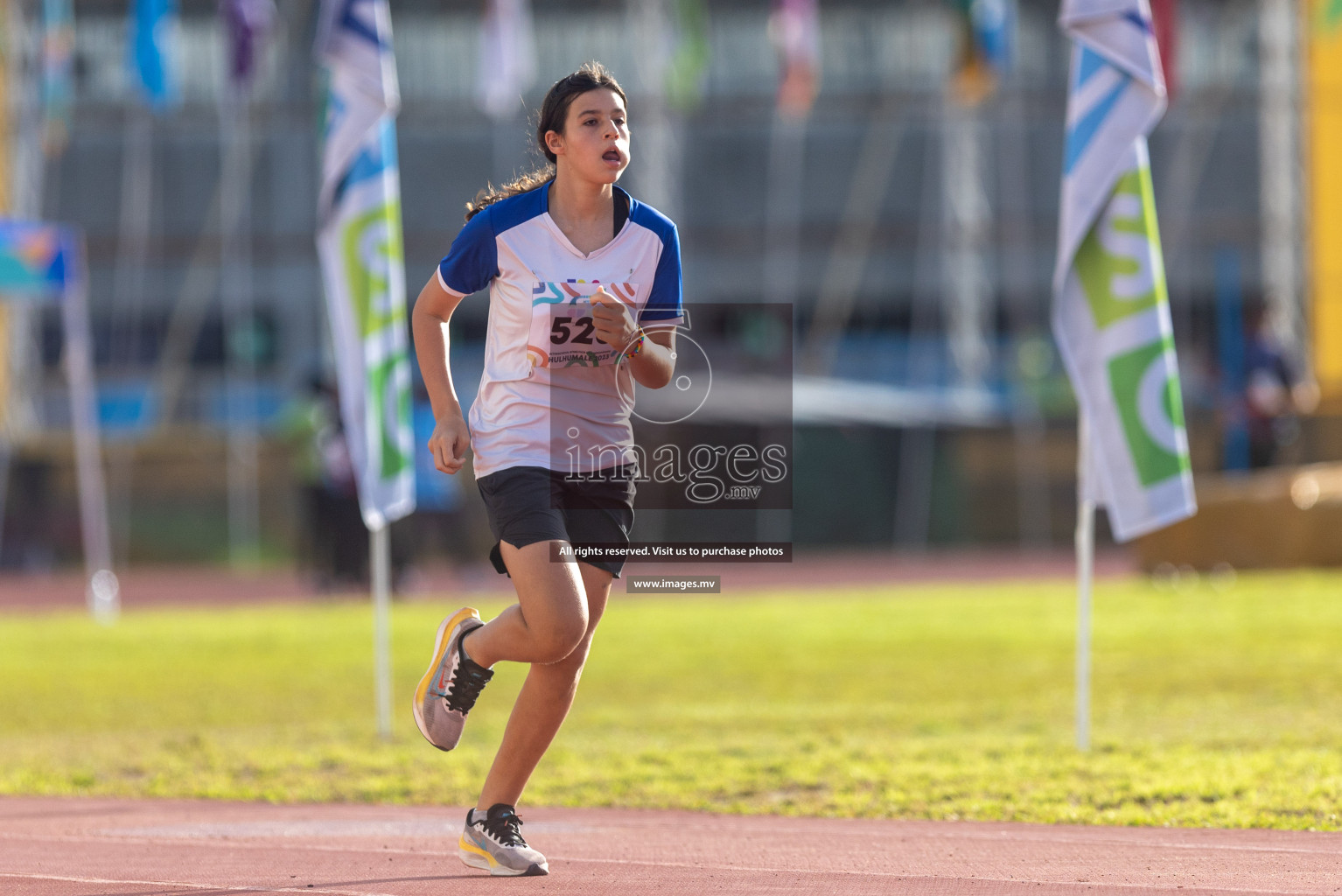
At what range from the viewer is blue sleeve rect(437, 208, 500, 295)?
4.92 m

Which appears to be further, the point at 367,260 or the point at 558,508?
the point at 367,260

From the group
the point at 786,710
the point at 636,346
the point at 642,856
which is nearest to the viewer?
the point at 636,346

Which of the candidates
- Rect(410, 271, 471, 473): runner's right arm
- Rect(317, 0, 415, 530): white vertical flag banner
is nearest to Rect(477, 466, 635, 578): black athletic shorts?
Rect(410, 271, 471, 473): runner's right arm

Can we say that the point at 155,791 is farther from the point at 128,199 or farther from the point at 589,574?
the point at 128,199

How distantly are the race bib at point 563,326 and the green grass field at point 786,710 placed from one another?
2328mm

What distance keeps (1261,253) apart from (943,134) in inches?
272

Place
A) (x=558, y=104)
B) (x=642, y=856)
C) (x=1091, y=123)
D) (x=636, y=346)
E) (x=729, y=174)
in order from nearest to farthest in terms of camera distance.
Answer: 1. (x=636, y=346)
2. (x=558, y=104)
3. (x=642, y=856)
4. (x=1091, y=123)
5. (x=729, y=174)

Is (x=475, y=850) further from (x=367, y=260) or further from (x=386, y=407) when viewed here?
(x=367, y=260)

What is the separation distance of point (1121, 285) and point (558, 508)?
368 centimetres

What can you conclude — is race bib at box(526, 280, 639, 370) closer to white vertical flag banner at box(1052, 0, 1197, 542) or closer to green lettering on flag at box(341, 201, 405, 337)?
white vertical flag banner at box(1052, 0, 1197, 542)

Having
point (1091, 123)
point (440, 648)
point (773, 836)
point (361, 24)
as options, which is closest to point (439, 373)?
point (440, 648)

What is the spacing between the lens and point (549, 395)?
4.86 metres

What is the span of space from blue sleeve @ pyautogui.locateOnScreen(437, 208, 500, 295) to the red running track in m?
1.58

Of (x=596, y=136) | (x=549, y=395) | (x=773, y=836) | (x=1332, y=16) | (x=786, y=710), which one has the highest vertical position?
(x=1332, y=16)
